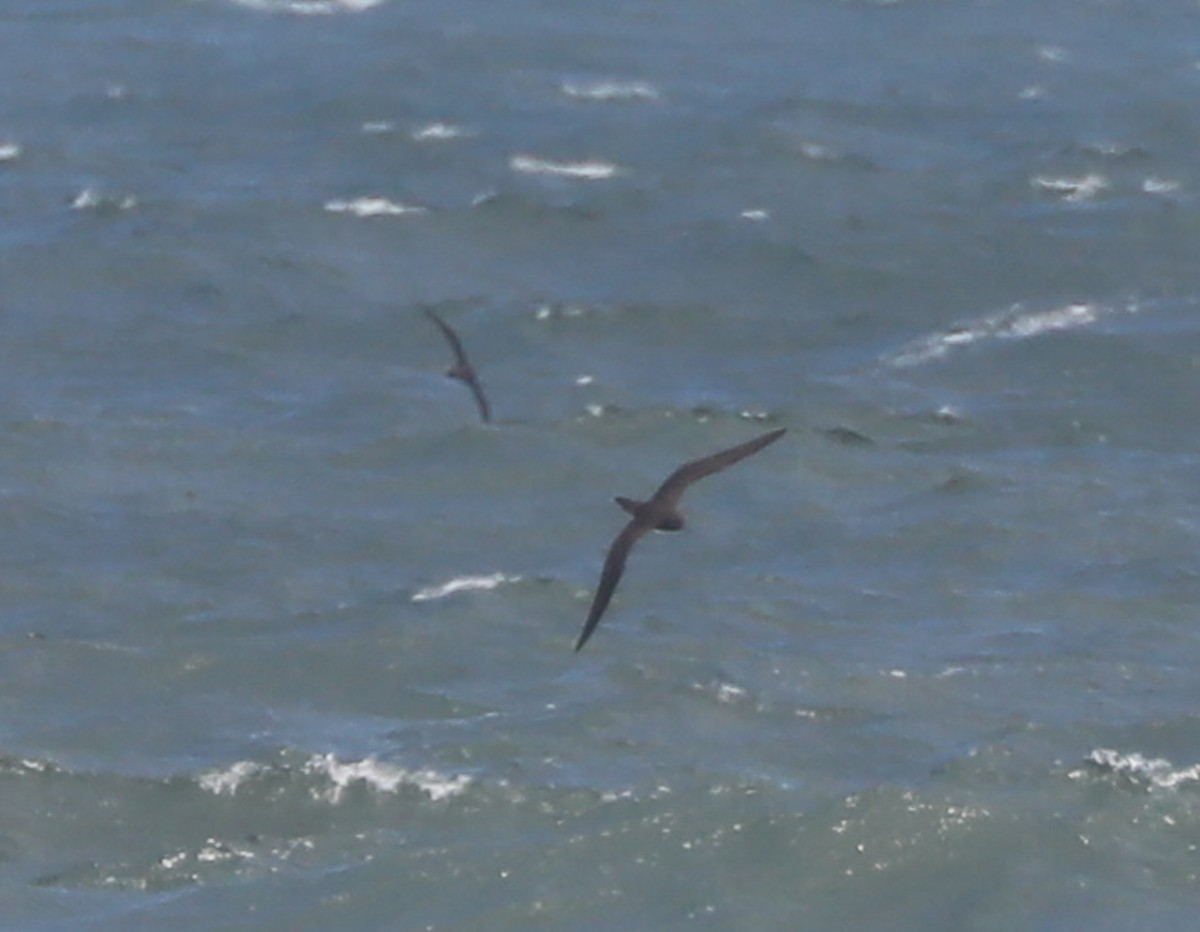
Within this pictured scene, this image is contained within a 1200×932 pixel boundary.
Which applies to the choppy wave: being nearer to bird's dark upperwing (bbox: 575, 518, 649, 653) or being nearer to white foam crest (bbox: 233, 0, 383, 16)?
bird's dark upperwing (bbox: 575, 518, 649, 653)

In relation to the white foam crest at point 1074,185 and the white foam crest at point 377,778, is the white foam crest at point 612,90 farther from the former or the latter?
the white foam crest at point 377,778

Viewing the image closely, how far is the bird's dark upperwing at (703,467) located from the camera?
15.9m

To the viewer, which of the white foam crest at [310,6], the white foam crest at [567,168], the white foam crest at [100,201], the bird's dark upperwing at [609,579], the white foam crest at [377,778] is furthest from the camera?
the white foam crest at [310,6]

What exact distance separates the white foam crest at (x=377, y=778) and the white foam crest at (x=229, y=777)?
39 cm

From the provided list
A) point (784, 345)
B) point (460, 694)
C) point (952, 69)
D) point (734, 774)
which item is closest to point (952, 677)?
point (734, 774)

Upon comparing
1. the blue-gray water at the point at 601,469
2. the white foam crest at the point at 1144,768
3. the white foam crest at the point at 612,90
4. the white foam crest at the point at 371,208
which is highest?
the white foam crest at the point at 1144,768

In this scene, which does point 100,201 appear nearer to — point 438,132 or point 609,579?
point 438,132

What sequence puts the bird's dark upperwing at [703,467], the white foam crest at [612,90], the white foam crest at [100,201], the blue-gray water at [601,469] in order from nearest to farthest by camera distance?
the bird's dark upperwing at [703,467] < the blue-gray water at [601,469] < the white foam crest at [100,201] < the white foam crest at [612,90]

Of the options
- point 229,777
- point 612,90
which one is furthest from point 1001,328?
point 229,777

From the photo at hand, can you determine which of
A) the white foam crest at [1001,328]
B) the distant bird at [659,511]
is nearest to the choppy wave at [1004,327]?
the white foam crest at [1001,328]

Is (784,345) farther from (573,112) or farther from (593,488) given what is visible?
(573,112)

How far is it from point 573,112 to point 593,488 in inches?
376

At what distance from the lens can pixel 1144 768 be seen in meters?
19.6

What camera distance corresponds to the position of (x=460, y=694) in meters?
20.8
